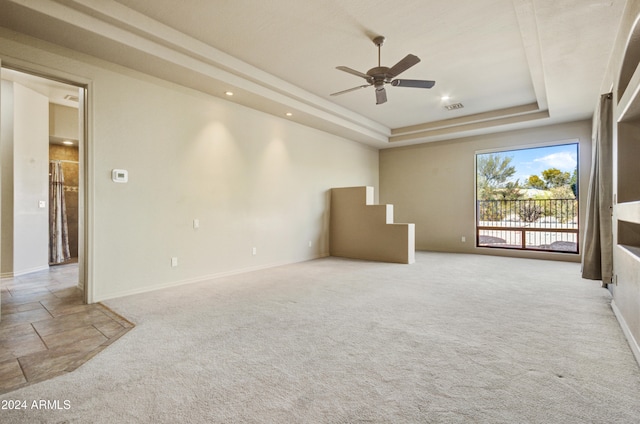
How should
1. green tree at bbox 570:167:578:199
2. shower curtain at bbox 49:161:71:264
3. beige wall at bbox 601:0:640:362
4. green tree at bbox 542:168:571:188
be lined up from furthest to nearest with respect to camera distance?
1. green tree at bbox 542:168:571:188
2. green tree at bbox 570:167:578:199
3. shower curtain at bbox 49:161:71:264
4. beige wall at bbox 601:0:640:362

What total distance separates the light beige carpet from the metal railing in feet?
10.3

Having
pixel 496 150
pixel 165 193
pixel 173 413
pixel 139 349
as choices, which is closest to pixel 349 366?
pixel 173 413

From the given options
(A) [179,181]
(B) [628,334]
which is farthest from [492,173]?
(A) [179,181]

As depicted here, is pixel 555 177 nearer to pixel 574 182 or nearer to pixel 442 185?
pixel 574 182

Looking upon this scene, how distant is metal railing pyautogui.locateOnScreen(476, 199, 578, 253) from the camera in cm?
650

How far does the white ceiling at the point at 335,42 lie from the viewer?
299cm

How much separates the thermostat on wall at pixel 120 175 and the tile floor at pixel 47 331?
1.44m

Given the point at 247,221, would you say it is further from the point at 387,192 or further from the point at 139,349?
the point at 387,192

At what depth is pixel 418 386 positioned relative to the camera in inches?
71.1

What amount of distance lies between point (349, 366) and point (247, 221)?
3709mm

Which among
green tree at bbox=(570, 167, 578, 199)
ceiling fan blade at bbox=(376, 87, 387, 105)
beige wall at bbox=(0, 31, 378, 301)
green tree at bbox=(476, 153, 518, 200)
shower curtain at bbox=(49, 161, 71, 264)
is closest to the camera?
beige wall at bbox=(0, 31, 378, 301)

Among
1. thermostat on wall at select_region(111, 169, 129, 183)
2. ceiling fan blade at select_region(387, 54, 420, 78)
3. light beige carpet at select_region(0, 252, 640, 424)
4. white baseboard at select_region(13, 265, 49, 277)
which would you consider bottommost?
light beige carpet at select_region(0, 252, 640, 424)

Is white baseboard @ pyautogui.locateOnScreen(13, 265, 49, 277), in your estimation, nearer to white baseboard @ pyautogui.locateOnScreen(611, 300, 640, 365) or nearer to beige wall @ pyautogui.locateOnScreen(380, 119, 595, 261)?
white baseboard @ pyautogui.locateOnScreen(611, 300, 640, 365)

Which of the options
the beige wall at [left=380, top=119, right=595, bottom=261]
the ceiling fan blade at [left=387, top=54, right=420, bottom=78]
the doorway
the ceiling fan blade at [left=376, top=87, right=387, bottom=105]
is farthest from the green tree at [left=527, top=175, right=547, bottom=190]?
the doorway
